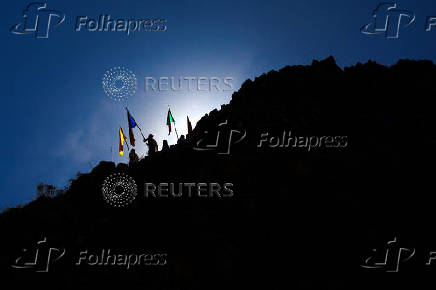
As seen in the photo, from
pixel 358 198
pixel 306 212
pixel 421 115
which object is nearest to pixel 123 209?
pixel 306 212

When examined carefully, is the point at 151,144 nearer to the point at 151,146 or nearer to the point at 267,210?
the point at 151,146

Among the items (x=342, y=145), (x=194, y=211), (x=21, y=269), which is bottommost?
(x=21, y=269)

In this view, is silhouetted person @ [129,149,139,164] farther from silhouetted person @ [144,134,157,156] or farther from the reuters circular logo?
the reuters circular logo

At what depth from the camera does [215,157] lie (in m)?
17.2

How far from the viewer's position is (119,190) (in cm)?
1434

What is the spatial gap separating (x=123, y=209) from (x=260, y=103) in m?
14.4

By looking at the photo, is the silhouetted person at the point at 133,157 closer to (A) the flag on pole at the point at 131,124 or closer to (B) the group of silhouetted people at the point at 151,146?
(B) the group of silhouetted people at the point at 151,146

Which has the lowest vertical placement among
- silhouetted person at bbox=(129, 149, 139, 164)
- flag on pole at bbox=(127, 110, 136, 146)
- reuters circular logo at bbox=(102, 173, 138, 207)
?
reuters circular logo at bbox=(102, 173, 138, 207)

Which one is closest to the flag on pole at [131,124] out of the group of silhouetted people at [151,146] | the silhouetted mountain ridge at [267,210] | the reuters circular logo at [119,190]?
the group of silhouetted people at [151,146]

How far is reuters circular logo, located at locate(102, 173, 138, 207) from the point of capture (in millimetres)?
13845

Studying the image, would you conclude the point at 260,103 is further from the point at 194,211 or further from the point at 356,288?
the point at 356,288

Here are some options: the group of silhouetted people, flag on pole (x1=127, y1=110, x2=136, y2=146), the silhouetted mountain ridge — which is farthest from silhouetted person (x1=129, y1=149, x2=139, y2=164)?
the silhouetted mountain ridge

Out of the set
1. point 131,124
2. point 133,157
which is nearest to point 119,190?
point 133,157

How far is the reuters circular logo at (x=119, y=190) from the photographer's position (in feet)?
45.4
